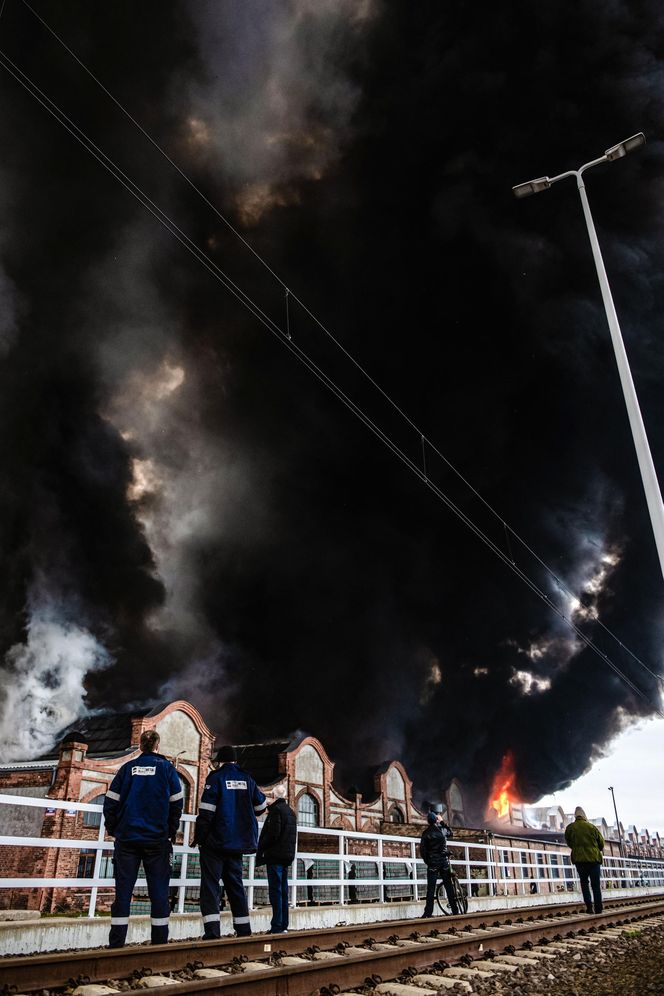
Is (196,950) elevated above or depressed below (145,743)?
below

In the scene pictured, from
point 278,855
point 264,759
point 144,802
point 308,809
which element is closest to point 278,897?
point 278,855

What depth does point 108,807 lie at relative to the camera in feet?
19.5

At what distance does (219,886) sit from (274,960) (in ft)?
4.16

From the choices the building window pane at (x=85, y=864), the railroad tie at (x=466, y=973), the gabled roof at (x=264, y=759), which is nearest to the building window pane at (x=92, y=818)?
the building window pane at (x=85, y=864)

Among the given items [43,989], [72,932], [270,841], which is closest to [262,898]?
[270,841]

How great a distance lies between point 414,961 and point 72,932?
2985 mm

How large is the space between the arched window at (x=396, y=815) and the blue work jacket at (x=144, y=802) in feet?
133

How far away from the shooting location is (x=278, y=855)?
7.85m

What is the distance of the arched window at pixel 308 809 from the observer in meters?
35.2

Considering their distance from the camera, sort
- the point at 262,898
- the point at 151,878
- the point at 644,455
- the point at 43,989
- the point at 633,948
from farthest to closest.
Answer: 1. the point at 262,898
2. the point at 644,455
3. the point at 633,948
4. the point at 151,878
5. the point at 43,989

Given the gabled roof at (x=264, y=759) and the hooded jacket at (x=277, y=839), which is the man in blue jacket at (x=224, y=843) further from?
the gabled roof at (x=264, y=759)

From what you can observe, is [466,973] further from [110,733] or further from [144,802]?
[110,733]

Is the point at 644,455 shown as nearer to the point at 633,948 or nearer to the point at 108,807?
the point at 633,948

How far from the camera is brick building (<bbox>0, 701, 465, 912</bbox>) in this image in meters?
22.0
